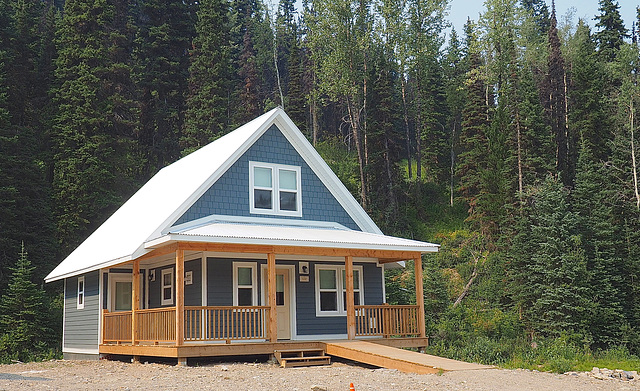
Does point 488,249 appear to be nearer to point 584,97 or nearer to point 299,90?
point 584,97

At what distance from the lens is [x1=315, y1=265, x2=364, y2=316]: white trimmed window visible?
2080 cm

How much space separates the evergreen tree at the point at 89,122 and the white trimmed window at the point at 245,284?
1652 cm

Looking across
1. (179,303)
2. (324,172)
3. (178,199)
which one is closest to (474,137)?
(324,172)

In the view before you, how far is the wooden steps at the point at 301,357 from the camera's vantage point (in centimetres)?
1680

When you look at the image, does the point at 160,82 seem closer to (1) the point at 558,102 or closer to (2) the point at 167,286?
(2) the point at 167,286

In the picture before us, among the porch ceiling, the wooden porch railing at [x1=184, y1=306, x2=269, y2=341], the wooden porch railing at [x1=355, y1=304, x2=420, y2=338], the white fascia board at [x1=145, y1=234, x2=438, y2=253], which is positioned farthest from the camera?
the wooden porch railing at [x1=355, y1=304, x2=420, y2=338]

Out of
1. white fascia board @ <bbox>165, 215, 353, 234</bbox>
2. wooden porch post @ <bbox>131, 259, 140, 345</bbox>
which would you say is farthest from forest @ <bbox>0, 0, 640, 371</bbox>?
wooden porch post @ <bbox>131, 259, 140, 345</bbox>

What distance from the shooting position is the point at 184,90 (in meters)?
45.5

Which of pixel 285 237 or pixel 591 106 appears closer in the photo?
pixel 285 237

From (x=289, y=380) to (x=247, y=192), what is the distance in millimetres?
8443

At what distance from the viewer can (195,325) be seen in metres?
16.7

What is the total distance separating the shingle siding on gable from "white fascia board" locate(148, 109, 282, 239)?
163 mm

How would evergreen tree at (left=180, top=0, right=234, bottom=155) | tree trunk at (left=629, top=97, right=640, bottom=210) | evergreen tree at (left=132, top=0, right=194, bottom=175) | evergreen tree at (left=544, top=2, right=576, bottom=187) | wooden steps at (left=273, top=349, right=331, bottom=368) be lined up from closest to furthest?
wooden steps at (left=273, top=349, right=331, bottom=368), tree trunk at (left=629, top=97, right=640, bottom=210), evergreen tree at (left=180, top=0, right=234, bottom=155), evergreen tree at (left=544, top=2, right=576, bottom=187), evergreen tree at (left=132, top=0, right=194, bottom=175)

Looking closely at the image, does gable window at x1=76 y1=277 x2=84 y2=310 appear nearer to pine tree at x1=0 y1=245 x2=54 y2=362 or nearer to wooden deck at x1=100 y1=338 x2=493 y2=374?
pine tree at x1=0 y1=245 x2=54 y2=362
